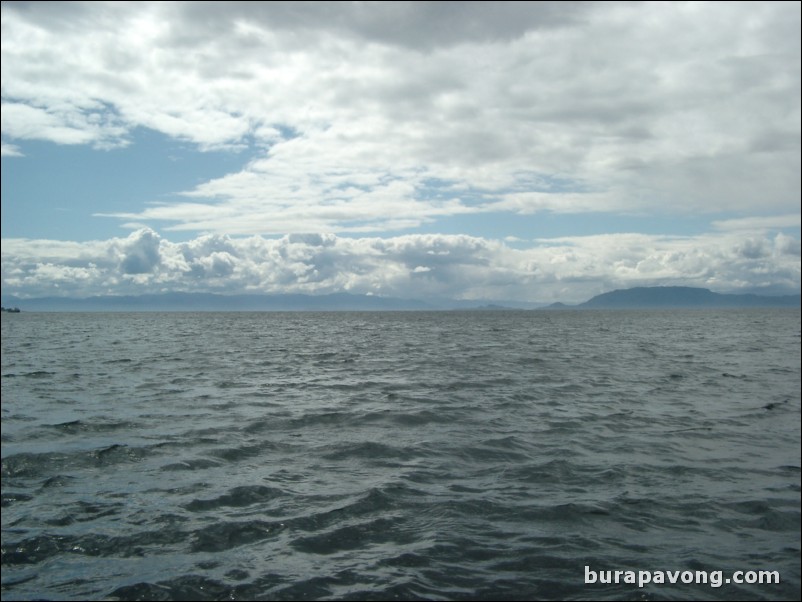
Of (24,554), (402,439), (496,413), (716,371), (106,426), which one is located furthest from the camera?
(716,371)

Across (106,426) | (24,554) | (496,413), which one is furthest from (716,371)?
(24,554)

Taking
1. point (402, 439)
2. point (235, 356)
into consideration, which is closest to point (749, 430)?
point (402, 439)

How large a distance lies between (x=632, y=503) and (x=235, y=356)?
38900 mm

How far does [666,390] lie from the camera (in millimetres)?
25641

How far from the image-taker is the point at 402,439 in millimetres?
16500

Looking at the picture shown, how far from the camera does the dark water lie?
8172 millimetres

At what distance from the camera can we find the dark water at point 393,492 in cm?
817

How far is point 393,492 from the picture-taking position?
38.5 feet

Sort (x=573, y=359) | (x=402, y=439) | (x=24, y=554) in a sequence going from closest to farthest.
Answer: (x=24, y=554), (x=402, y=439), (x=573, y=359)

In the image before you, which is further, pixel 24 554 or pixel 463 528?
pixel 463 528

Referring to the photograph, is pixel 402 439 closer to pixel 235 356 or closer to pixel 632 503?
pixel 632 503

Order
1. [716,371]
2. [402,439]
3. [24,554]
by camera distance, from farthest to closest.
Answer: [716,371] → [402,439] → [24,554]

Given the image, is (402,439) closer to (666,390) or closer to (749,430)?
(749,430)

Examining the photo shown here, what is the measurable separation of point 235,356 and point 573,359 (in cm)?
2737
